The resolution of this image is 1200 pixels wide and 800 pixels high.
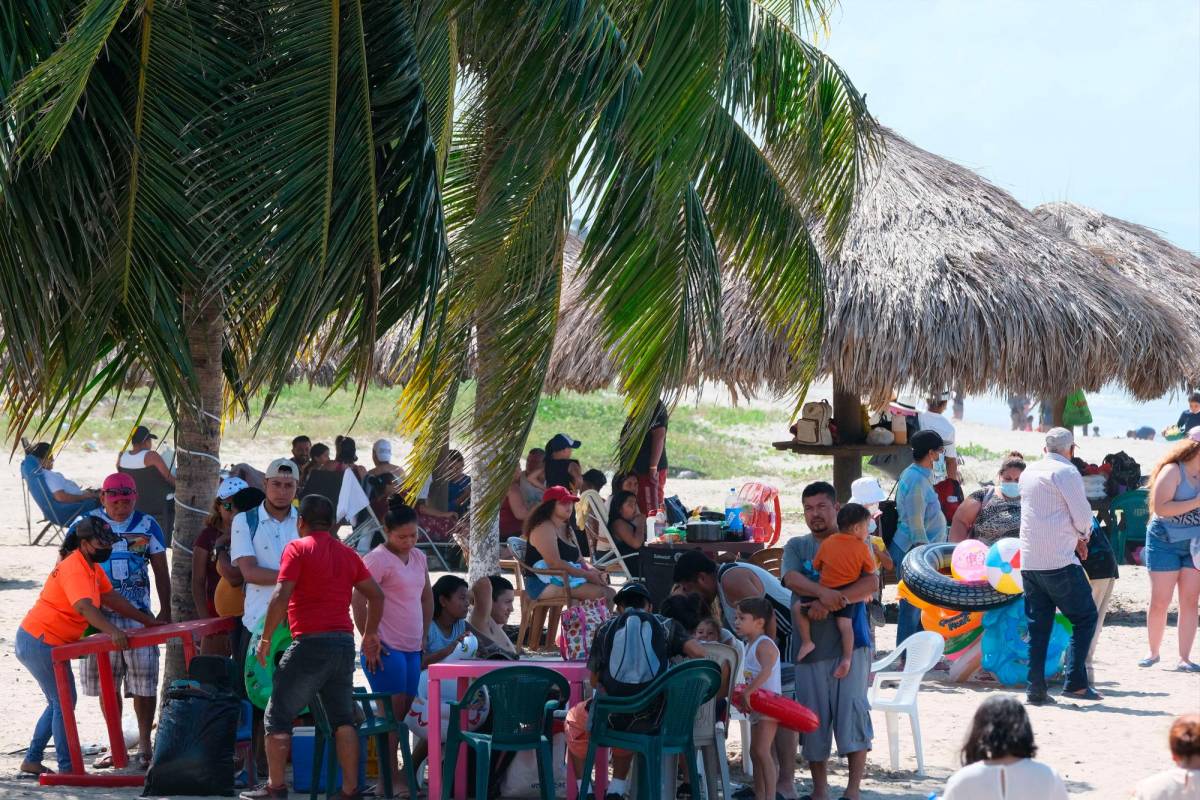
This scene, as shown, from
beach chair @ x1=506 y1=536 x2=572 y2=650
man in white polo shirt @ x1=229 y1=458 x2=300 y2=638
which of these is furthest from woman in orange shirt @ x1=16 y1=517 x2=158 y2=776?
beach chair @ x1=506 y1=536 x2=572 y2=650

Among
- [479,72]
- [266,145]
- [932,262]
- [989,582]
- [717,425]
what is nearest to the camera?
[266,145]

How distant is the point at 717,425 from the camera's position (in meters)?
42.4

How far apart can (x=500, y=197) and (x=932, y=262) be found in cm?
642

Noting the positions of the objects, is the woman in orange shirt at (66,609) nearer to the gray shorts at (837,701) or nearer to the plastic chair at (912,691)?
the gray shorts at (837,701)

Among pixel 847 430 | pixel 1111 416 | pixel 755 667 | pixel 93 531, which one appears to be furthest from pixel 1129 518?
pixel 1111 416

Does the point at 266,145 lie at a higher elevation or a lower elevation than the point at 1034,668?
higher

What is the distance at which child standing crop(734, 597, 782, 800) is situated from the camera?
616 centimetres

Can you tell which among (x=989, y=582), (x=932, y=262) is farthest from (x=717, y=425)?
(x=989, y=582)

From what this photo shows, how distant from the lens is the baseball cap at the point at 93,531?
667 cm

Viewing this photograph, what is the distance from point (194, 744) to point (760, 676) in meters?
2.56

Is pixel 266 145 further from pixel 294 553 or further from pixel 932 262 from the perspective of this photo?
pixel 932 262

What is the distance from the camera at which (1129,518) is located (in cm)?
1388

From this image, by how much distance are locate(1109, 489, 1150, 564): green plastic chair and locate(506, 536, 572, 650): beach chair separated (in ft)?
20.5

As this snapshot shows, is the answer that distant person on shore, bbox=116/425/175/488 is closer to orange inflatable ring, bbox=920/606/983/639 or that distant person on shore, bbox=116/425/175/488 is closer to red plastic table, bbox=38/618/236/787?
red plastic table, bbox=38/618/236/787
